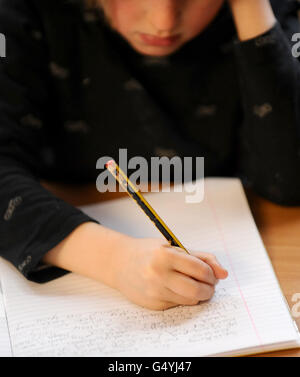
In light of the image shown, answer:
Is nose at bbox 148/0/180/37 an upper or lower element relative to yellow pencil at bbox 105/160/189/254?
upper

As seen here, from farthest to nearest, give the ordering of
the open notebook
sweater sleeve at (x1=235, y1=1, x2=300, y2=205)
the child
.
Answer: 1. sweater sleeve at (x1=235, y1=1, x2=300, y2=205)
2. the child
3. the open notebook

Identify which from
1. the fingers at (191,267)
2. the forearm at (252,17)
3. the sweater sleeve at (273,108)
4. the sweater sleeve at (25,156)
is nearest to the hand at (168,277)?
the fingers at (191,267)

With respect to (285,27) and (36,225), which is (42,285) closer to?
(36,225)

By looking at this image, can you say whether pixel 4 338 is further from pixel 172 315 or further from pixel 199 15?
pixel 199 15

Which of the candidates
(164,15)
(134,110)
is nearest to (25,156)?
(134,110)

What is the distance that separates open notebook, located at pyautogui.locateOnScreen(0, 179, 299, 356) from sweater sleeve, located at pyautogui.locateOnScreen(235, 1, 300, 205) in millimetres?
92

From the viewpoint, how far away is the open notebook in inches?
23.7

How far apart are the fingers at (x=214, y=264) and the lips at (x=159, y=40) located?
299 millimetres

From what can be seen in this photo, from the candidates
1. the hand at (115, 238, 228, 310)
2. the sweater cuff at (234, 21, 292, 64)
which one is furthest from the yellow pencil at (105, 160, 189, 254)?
the sweater cuff at (234, 21, 292, 64)

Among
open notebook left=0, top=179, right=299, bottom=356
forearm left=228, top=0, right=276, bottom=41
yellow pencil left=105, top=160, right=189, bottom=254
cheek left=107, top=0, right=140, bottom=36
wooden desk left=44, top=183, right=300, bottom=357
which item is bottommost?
wooden desk left=44, top=183, right=300, bottom=357

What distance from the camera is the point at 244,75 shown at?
2.75 feet

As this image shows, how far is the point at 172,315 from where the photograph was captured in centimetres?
64

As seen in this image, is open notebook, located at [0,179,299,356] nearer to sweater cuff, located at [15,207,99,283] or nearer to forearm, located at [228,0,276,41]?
sweater cuff, located at [15,207,99,283]

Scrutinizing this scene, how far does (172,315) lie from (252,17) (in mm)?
437
